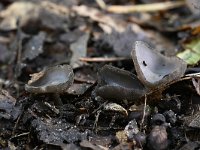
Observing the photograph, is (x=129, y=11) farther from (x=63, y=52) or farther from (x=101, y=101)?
(x=101, y=101)

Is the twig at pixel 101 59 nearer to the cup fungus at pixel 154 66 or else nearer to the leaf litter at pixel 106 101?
the leaf litter at pixel 106 101

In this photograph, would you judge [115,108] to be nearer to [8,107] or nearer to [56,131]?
[56,131]

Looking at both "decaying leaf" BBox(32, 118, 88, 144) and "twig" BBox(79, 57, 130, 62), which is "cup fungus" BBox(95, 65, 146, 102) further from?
"twig" BBox(79, 57, 130, 62)

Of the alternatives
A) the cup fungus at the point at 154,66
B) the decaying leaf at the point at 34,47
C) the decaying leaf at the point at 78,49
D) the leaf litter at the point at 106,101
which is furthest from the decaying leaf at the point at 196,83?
the decaying leaf at the point at 34,47

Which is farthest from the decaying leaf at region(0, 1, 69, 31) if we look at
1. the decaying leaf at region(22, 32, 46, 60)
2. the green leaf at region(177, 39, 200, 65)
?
the green leaf at region(177, 39, 200, 65)

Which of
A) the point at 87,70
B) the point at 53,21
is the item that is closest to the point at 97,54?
the point at 87,70
